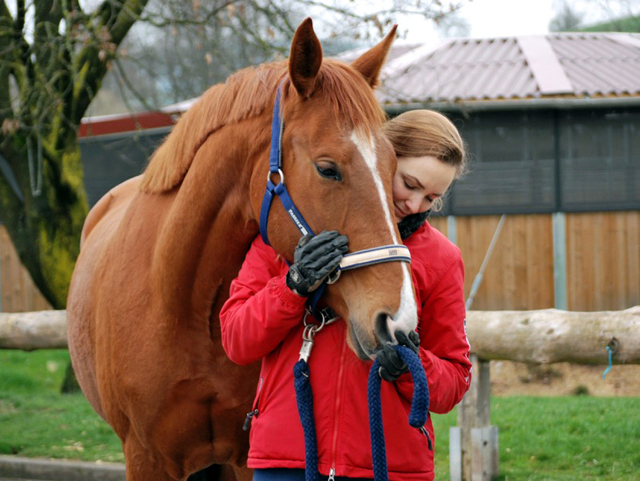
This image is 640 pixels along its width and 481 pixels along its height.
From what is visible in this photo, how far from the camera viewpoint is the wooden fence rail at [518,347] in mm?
3756

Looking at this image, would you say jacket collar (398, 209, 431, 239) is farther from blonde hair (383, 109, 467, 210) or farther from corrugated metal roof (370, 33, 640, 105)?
corrugated metal roof (370, 33, 640, 105)

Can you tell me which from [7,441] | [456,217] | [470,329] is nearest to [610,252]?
[456,217]

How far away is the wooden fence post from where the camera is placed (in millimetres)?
4090

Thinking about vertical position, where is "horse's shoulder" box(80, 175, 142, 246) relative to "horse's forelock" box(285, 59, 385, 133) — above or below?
below

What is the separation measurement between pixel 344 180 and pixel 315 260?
23 cm

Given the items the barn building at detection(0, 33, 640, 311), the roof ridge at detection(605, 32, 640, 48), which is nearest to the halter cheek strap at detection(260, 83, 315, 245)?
the barn building at detection(0, 33, 640, 311)

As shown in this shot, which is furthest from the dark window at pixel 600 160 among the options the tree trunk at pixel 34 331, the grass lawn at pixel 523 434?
the tree trunk at pixel 34 331

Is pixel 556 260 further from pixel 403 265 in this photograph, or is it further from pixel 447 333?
pixel 403 265

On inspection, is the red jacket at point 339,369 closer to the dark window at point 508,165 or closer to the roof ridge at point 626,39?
the dark window at point 508,165

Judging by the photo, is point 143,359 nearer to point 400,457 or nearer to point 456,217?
point 400,457

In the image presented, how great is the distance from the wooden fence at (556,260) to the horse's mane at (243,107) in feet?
24.8

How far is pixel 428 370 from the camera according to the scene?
1.96 metres

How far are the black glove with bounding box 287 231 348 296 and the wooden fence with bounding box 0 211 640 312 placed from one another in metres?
8.03

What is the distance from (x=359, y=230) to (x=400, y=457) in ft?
2.13
